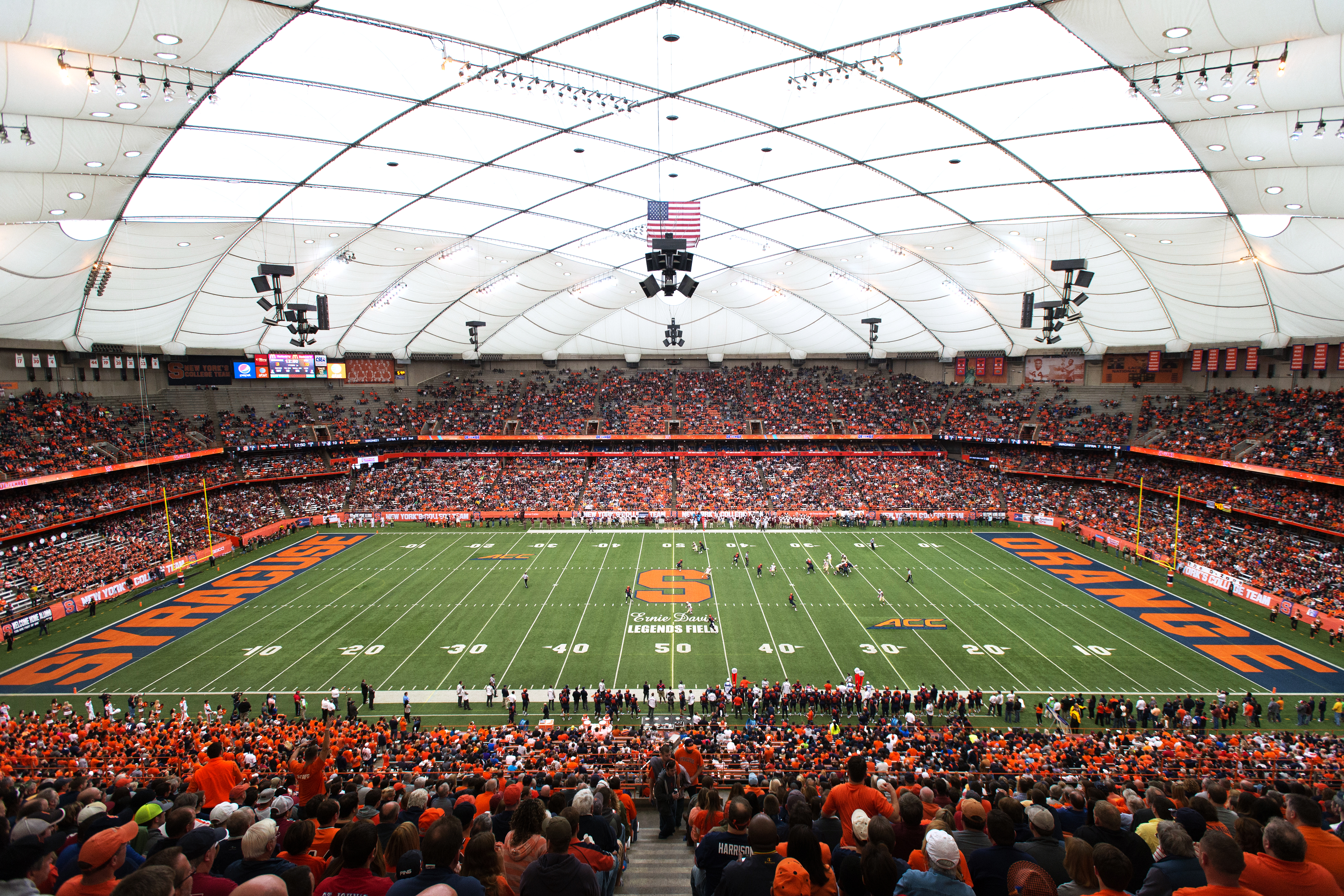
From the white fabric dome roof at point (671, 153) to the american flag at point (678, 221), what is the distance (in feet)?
9.17

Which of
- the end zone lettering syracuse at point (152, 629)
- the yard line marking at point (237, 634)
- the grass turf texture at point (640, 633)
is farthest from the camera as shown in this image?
the end zone lettering syracuse at point (152, 629)

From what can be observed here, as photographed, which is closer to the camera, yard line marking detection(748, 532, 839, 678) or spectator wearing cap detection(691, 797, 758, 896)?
spectator wearing cap detection(691, 797, 758, 896)

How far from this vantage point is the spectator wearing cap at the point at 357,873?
3.73 metres

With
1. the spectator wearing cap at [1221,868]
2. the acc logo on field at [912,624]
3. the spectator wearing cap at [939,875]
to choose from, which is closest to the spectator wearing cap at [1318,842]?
the spectator wearing cap at [1221,868]

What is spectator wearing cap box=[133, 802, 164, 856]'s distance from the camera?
558cm

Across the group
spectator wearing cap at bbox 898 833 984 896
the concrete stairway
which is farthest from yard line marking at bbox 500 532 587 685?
spectator wearing cap at bbox 898 833 984 896

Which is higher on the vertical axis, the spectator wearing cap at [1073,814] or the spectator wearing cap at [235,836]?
the spectator wearing cap at [235,836]

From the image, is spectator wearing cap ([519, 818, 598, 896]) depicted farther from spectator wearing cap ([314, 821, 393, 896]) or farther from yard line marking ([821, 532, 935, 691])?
yard line marking ([821, 532, 935, 691])

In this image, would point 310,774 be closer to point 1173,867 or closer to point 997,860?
point 997,860

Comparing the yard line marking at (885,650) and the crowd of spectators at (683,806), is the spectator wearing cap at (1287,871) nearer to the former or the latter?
the crowd of spectators at (683,806)

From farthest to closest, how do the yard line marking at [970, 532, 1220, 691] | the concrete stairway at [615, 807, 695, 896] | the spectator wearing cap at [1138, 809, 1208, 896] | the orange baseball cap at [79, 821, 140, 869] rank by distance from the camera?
the yard line marking at [970, 532, 1220, 691] < the concrete stairway at [615, 807, 695, 896] < the spectator wearing cap at [1138, 809, 1208, 896] < the orange baseball cap at [79, 821, 140, 869]

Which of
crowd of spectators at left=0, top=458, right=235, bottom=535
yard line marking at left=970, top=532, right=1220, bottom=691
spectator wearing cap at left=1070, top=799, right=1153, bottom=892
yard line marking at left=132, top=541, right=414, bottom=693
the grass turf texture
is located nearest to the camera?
spectator wearing cap at left=1070, top=799, right=1153, bottom=892

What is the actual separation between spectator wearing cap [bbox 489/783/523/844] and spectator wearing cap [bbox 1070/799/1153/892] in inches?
196

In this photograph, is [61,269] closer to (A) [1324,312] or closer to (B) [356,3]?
(B) [356,3]
